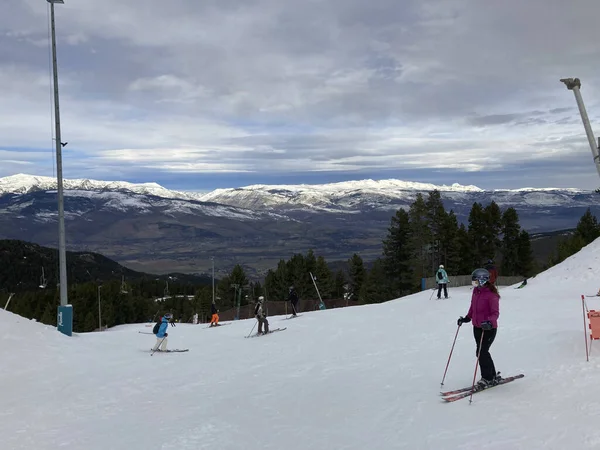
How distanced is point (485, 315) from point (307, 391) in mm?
4069

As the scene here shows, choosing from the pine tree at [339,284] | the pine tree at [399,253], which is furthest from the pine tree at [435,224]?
the pine tree at [339,284]

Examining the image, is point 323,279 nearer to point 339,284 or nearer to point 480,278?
point 339,284

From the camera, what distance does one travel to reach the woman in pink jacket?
9188 mm

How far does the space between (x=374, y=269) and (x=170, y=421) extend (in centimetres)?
7206

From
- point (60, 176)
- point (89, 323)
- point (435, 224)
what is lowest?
point (89, 323)

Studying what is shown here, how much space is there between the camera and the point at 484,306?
9.31 m

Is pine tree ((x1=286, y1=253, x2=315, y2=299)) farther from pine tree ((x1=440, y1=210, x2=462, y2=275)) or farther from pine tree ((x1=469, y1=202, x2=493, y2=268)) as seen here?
pine tree ((x1=469, y1=202, x2=493, y2=268))

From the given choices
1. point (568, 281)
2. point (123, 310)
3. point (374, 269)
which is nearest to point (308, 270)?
point (374, 269)

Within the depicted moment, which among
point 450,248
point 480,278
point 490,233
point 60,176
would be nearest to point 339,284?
point 450,248

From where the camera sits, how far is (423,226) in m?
63.2

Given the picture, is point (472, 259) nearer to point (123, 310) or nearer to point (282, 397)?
point (282, 397)

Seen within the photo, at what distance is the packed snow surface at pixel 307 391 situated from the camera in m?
7.78

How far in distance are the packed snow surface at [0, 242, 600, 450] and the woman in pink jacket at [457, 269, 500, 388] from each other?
30 cm

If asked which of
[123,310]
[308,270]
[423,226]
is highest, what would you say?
[423,226]
